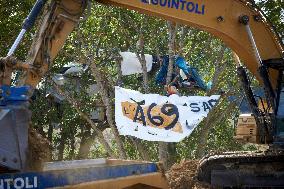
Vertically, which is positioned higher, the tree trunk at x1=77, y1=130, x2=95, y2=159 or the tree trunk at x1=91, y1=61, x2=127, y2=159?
the tree trunk at x1=91, y1=61, x2=127, y2=159

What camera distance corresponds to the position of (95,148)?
2006 centimetres

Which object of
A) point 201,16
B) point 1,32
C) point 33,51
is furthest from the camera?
point 1,32

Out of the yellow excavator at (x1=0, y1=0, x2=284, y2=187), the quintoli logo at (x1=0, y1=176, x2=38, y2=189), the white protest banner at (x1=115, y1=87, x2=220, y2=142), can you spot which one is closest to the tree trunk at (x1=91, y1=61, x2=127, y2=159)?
the white protest banner at (x1=115, y1=87, x2=220, y2=142)

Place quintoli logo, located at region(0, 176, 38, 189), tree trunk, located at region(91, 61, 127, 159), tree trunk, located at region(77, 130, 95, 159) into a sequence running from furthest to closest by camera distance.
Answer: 1. tree trunk, located at region(77, 130, 95, 159)
2. tree trunk, located at region(91, 61, 127, 159)
3. quintoli logo, located at region(0, 176, 38, 189)

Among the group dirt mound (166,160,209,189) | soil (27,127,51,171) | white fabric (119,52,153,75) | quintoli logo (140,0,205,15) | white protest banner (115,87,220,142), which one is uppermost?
white fabric (119,52,153,75)

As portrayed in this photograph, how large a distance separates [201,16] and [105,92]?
7778 mm

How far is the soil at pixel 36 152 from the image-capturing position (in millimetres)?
5781

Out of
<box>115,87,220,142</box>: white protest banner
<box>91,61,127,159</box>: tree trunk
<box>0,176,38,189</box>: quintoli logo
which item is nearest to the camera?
<box>0,176,38,189</box>: quintoli logo

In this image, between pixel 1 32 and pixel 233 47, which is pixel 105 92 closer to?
pixel 1 32

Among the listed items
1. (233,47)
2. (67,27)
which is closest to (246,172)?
(233,47)

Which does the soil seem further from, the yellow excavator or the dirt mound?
the dirt mound

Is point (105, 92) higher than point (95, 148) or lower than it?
higher

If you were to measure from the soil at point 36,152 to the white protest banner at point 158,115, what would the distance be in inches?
202

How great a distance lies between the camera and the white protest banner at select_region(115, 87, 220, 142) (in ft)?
36.6
